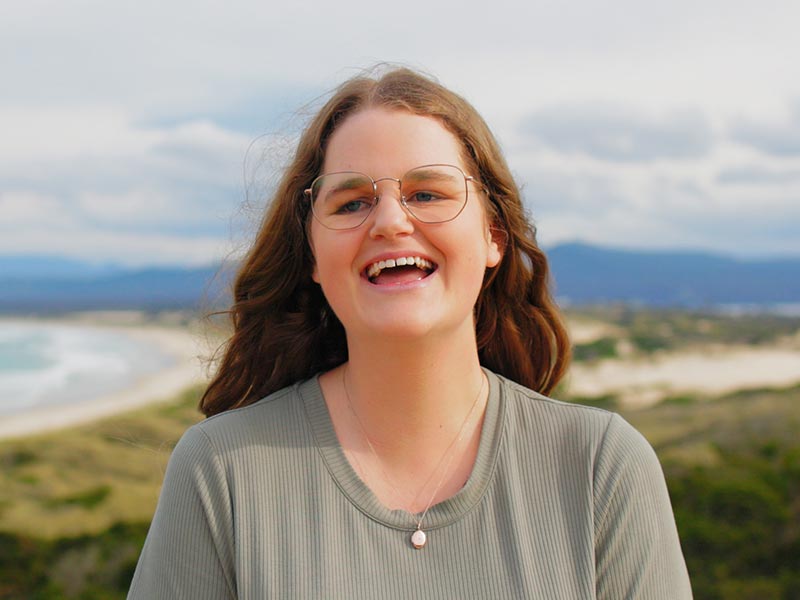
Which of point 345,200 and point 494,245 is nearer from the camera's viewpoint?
point 345,200

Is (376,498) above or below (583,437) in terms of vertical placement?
below

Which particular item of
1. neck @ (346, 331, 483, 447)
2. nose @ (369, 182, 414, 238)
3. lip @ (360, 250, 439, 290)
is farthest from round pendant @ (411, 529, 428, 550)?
nose @ (369, 182, 414, 238)

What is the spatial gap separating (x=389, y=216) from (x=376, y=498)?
2.44 feet

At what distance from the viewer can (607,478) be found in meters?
2.32

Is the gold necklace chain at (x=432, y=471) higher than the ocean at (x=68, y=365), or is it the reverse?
the ocean at (x=68, y=365)

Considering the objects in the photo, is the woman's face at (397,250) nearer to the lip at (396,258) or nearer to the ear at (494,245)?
the lip at (396,258)

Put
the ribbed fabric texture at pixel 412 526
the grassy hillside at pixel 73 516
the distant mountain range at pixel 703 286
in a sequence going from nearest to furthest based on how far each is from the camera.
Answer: the ribbed fabric texture at pixel 412 526
the grassy hillside at pixel 73 516
the distant mountain range at pixel 703 286

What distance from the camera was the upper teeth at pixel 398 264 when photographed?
2299 millimetres

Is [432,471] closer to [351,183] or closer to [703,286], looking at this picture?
[351,183]

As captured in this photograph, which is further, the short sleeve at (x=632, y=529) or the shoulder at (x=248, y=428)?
the shoulder at (x=248, y=428)

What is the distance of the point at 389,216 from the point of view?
2270mm

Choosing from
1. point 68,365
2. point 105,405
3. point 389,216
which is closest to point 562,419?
point 389,216

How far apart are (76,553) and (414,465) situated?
11.1 m

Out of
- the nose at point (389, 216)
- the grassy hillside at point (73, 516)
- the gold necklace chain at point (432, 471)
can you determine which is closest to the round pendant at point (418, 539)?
the gold necklace chain at point (432, 471)
